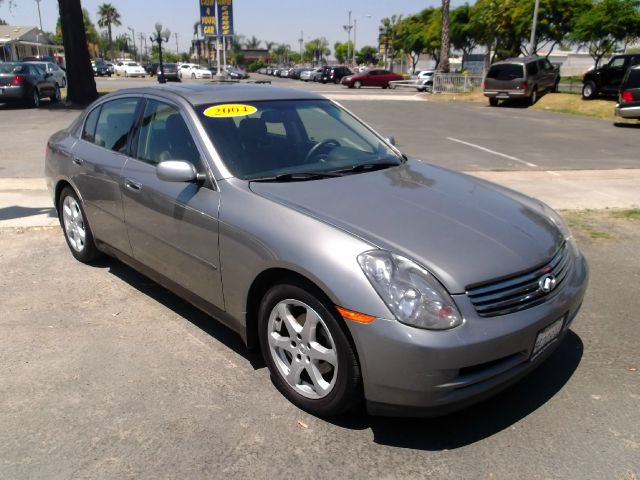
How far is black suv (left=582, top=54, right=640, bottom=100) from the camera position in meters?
21.3

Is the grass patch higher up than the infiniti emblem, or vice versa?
the infiniti emblem

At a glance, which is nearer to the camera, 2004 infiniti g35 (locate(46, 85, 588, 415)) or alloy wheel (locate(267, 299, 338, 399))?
2004 infiniti g35 (locate(46, 85, 588, 415))

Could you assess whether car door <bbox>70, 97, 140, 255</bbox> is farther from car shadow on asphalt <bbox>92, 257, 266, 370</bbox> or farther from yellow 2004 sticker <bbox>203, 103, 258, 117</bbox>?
yellow 2004 sticker <bbox>203, 103, 258, 117</bbox>

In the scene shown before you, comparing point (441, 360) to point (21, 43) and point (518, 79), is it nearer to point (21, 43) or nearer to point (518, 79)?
point (518, 79)

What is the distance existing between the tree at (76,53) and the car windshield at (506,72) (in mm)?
16427

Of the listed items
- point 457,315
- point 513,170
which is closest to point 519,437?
point 457,315

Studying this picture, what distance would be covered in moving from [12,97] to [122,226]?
727 inches

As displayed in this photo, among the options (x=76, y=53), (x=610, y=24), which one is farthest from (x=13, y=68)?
(x=610, y=24)

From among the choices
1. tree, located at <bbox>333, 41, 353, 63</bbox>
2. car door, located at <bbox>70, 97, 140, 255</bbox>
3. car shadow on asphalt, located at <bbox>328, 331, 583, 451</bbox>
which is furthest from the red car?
tree, located at <bbox>333, 41, 353, 63</bbox>

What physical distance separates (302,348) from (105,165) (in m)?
2.41

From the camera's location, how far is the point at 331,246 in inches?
104

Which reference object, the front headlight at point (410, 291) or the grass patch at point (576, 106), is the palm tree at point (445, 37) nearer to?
the grass patch at point (576, 106)

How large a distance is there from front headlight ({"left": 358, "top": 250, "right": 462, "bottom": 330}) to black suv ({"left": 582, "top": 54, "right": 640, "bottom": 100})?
891 inches

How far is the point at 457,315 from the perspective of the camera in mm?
2443
